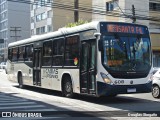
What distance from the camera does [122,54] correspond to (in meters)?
14.1

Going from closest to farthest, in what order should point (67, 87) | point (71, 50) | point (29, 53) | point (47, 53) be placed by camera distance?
point (71, 50) → point (67, 87) → point (47, 53) → point (29, 53)

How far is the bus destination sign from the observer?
565 inches

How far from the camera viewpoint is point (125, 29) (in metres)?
14.6

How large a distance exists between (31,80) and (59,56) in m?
4.08

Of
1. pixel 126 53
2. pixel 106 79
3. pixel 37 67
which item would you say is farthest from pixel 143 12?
pixel 106 79

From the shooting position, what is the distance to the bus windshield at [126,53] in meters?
14.0

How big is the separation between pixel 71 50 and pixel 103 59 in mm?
2497

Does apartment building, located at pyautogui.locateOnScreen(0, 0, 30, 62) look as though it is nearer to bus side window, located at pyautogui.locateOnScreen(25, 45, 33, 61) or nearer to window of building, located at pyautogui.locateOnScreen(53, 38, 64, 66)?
bus side window, located at pyautogui.locateOnScreen(25, 45, 33, 61)

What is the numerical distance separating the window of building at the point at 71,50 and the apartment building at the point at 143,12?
108 feet

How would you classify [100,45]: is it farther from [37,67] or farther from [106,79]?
[37,67]

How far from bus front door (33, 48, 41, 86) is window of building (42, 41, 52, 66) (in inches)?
29.2

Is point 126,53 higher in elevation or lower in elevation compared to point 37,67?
higher

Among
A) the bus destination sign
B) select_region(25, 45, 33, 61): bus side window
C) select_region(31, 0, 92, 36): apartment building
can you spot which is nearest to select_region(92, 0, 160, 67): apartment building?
select_region(31, 0, 92, 36): apartment building

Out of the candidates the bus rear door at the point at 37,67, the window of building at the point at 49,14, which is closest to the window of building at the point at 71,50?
the bus rear door at the point at 37,67
